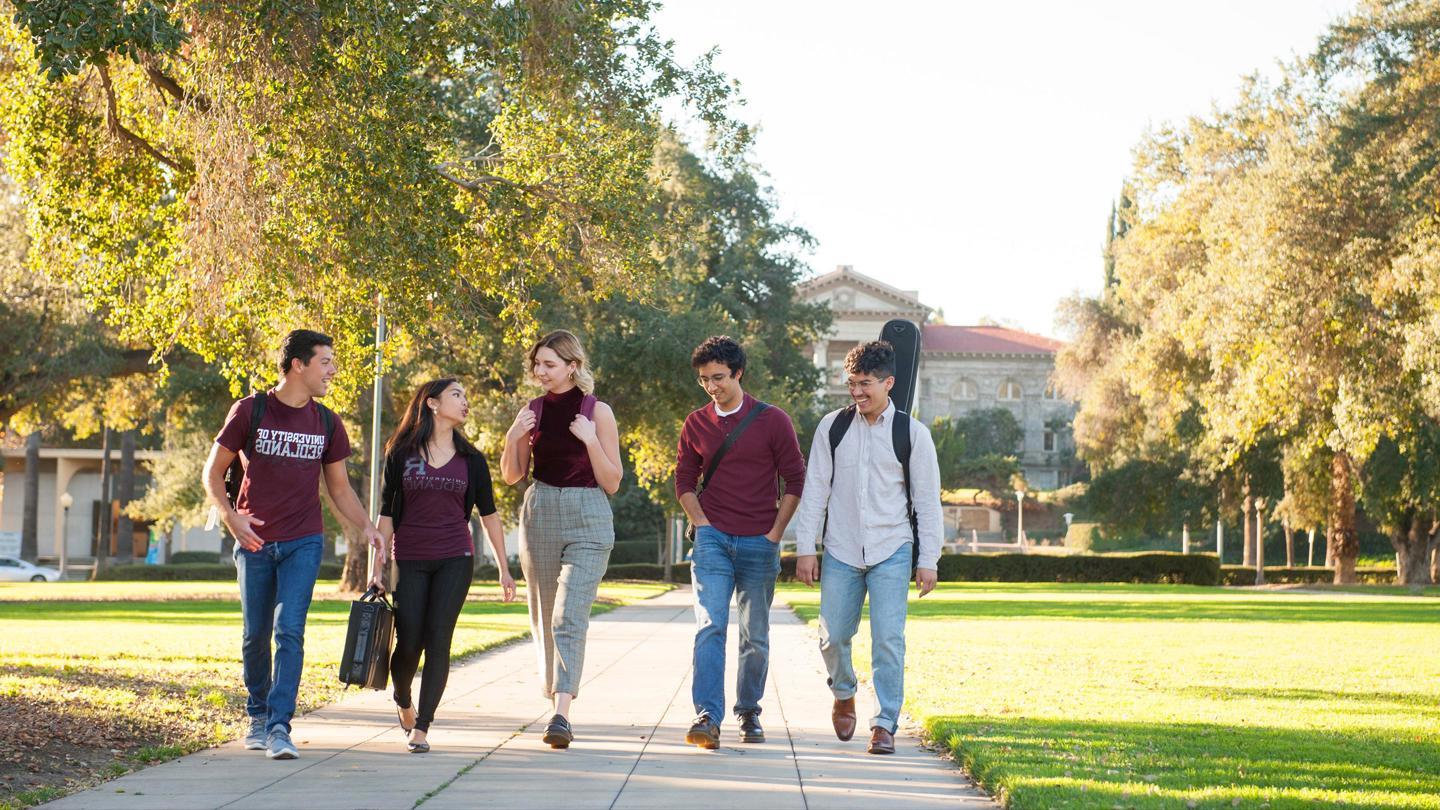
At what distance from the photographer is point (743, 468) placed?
7.71 m

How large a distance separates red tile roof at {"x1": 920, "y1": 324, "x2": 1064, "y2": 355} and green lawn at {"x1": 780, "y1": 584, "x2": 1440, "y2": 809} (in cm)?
7782

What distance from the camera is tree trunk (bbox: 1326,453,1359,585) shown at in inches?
1710

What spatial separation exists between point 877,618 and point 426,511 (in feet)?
7.31

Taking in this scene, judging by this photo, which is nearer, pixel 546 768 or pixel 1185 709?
pixel 546 768

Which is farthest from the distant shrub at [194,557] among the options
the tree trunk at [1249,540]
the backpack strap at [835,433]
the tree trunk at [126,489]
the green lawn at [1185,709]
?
the backpack strap at [835,433]

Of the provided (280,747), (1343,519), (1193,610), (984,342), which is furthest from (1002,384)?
(280,747)

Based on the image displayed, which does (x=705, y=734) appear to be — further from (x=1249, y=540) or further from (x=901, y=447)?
(x=1249, y=540)

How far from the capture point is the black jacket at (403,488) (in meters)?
7.37

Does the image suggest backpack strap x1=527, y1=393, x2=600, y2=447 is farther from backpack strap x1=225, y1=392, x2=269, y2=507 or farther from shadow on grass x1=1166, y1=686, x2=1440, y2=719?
shadow on grass x1=1166, y1=686, x2=1440, y2=719

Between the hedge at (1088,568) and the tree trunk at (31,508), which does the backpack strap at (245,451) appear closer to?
the hedge at (1088,568)

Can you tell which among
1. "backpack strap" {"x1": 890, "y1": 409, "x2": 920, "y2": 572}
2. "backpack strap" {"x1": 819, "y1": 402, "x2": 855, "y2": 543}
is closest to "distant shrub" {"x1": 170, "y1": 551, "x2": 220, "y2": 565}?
"backpack strap" {"x1": 819, "y1": 402, "x2": 855, "y2": 543}

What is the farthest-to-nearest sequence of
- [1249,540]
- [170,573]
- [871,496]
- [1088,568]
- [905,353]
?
[1249,540] → [170,573] → [1088,568] → [905,353] → [871,496]

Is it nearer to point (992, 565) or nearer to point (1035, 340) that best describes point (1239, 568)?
point (992, 565)

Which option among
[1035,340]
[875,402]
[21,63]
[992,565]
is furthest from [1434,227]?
[1035,340]
